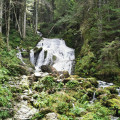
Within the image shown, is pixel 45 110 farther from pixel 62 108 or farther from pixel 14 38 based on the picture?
pixel 14 38

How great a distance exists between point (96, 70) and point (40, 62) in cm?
749

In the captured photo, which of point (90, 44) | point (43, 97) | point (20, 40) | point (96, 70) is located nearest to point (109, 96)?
point (43, 97)

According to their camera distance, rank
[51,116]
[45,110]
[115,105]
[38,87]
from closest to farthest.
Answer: [51,116] → [45,110] → [115,105] → [38,87]

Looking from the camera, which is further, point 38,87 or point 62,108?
point 38,87

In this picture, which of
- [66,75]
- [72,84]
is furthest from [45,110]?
[66,75]

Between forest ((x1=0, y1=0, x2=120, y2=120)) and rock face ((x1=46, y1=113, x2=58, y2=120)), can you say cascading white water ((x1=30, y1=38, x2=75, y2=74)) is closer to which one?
forest ((x1=0, y1=0, x2=120, y2=120))

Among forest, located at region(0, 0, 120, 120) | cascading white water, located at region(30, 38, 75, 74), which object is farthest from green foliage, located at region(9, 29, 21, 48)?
cascading white water, located at region(30, 38, 75, 74)

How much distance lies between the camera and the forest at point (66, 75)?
17.2 feet

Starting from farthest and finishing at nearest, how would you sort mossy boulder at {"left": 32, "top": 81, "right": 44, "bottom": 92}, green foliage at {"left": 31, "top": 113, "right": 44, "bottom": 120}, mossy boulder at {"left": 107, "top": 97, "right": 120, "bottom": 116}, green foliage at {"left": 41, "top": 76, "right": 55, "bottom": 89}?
green foliage at {"left": 41, "top": 76, "right": 55, "bottom": 89} < mossy boulder at {"left": 32, "top": 81, "right": 44, "bottom": 92} < mossy boulder at {"left": 107, "top": 97, "right": 120, "bottom": 116} < green foliage at {"left": 31, "top": 113, "right": 44, "bottom": 120}

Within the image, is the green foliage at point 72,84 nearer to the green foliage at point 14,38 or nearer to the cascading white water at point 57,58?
the cascading white water at point 57,58

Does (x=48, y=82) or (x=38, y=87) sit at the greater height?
(x=48, y=82)

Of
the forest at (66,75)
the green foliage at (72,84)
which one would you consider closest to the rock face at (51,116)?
the forest at (66,75)

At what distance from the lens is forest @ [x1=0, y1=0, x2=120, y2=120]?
17.2 feet

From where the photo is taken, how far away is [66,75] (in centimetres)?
1044
